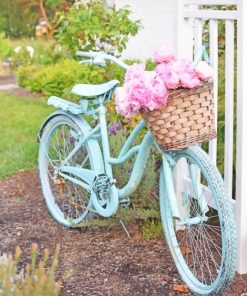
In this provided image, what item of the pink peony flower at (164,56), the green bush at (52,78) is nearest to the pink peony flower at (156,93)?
the pink peony flower at (164,56)

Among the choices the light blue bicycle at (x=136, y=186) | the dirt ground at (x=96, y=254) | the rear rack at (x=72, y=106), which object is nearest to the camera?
the light blue bicycle at (x=136, y=186)

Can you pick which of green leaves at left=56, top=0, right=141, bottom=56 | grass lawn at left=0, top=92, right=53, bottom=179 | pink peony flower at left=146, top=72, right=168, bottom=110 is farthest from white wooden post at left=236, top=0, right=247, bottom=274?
green leaves at left=56, top=0, right=141, bottom=56

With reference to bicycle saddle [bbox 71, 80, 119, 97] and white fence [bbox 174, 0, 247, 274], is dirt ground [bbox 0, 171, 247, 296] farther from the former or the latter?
bicycle saddle [bbox 71, 80, 119, 97]

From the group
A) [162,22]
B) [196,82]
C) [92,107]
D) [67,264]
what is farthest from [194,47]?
[162,22]

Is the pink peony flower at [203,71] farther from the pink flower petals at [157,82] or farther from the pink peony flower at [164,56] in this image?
the pink peony flower at [164,56]

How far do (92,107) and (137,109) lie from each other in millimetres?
1118

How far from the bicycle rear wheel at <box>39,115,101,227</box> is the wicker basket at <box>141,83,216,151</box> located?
1.06 meters

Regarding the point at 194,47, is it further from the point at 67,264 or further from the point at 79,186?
the point at 67,264

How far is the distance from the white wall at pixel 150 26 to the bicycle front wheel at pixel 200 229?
252 inches

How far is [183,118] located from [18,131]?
15.7 ft

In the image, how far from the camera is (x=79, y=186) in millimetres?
4492

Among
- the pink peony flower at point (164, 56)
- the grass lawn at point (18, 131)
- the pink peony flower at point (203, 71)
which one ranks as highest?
the pink peony flower at point (164, 56)

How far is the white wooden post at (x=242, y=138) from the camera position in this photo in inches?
133

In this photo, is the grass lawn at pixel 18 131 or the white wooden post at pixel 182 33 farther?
the grass lawn at pixel 18 131
